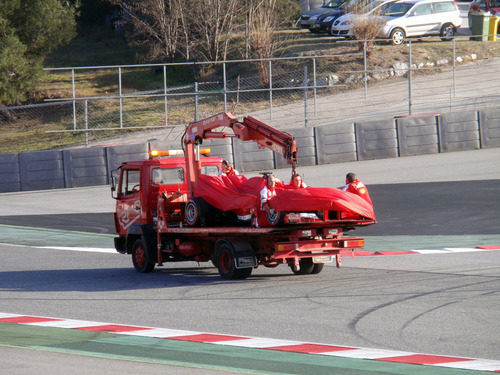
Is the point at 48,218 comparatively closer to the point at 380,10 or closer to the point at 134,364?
the point at 134,364

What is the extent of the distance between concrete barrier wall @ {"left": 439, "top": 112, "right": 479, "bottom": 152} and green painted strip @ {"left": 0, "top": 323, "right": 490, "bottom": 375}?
2247 cm

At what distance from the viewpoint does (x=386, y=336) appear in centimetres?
942

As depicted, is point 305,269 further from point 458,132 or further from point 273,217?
point 458,132

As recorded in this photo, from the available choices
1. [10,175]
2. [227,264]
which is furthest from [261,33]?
[227,264]

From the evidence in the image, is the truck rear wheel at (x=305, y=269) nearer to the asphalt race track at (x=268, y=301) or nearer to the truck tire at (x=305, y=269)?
the truck tire at (x=305, y=269)

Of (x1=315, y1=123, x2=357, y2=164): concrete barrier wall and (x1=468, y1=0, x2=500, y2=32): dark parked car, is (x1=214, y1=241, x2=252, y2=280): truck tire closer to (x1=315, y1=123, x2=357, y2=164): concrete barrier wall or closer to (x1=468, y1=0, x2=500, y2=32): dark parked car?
(x1=315, y1=123, x2=357, y2=164): concrete barrier wall

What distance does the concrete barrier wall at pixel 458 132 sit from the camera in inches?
1188

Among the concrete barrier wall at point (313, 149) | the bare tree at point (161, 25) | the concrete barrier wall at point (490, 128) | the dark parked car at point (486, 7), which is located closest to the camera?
the concrete barrier wall at point (313, 149)

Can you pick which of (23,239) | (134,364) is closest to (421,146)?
(23,239)

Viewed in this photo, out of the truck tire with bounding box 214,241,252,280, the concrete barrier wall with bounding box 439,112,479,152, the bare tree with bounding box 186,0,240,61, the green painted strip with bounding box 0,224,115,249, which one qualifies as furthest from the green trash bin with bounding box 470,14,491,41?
the truck tire with bounding box 214,241,252,280

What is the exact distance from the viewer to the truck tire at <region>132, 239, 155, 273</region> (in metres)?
15.4

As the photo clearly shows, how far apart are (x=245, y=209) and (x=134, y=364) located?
5.57m

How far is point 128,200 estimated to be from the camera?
16344mm

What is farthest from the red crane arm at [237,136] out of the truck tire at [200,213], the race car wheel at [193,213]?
the truck tire at [200,213]
